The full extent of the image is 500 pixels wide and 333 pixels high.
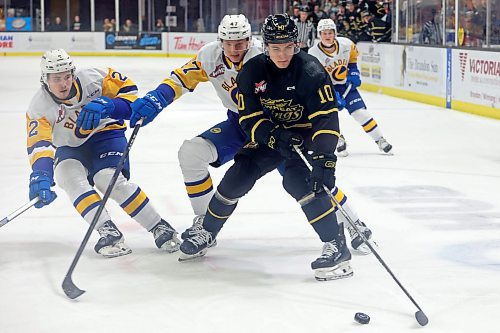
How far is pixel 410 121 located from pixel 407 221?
4748 millimetres

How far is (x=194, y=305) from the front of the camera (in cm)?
319

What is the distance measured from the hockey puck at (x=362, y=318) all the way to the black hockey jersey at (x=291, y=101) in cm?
68

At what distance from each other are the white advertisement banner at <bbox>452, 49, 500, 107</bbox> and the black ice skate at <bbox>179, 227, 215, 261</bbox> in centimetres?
567

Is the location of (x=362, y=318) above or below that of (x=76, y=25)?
below

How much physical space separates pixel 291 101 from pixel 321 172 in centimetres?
34

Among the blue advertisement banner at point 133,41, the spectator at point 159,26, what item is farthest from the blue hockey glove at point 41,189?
the spectator at point 159,26

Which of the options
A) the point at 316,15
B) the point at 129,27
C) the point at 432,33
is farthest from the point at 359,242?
the point at 129,27

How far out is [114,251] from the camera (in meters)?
3.91

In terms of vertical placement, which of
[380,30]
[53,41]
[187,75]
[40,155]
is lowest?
[40,155]

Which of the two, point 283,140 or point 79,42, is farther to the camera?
point 79,42

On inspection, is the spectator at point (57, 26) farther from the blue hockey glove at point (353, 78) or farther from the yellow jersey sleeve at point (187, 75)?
the yellow jersey sleeve at point (187, 75)

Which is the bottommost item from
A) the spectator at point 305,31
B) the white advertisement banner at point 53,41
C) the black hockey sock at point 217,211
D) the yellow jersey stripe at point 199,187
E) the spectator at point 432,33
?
the black hockey sock at point 217,211

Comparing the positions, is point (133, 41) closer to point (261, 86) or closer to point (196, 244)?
point (196, 244)

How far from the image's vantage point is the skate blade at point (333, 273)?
349 cm
